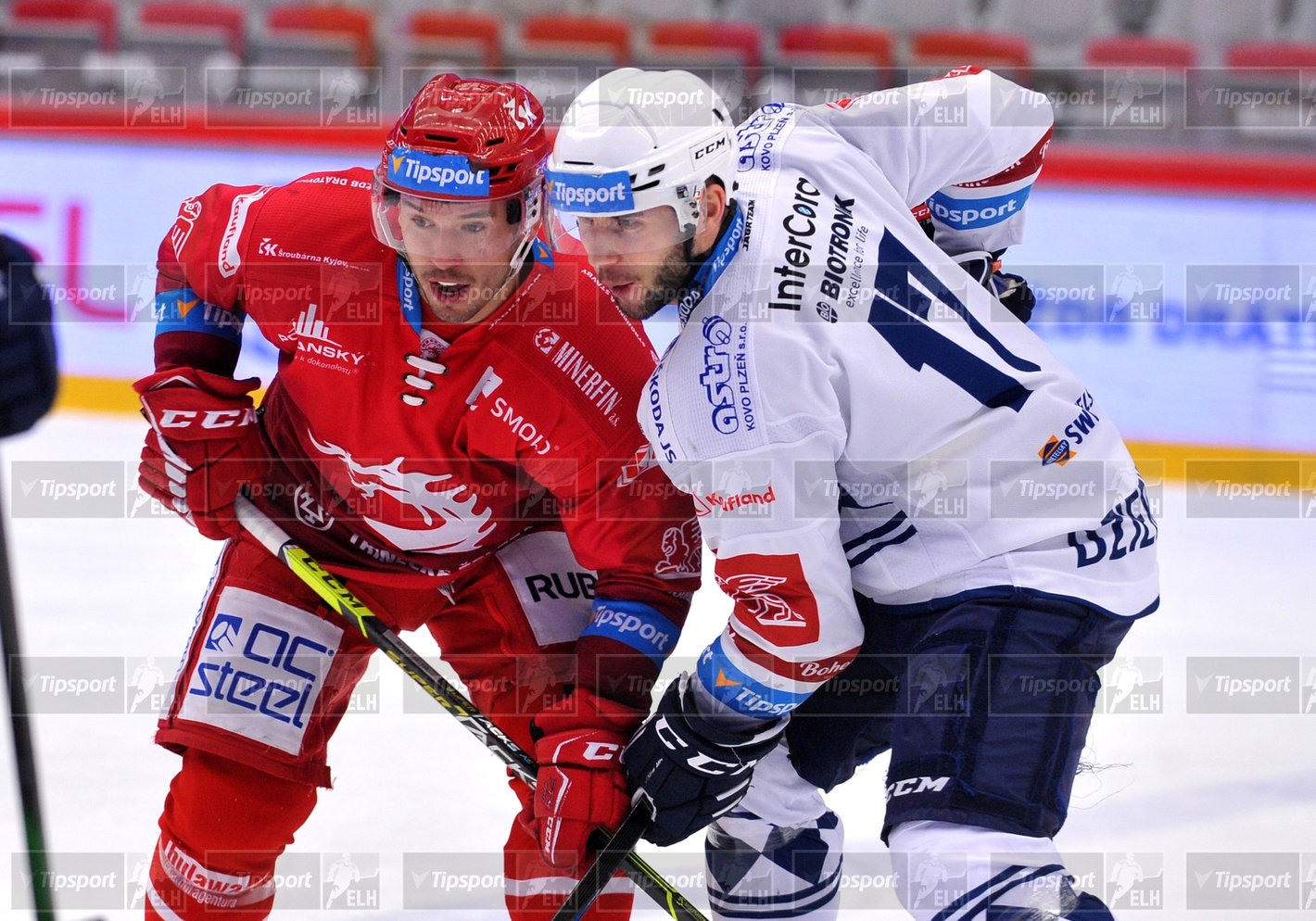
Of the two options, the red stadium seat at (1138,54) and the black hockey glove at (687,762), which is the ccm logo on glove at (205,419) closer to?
the black hockey glove at (687,762)

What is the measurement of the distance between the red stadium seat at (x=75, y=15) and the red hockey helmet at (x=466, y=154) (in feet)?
18.1

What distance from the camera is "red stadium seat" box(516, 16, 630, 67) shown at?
6.68 meters

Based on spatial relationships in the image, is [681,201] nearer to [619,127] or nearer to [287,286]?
[619,127]

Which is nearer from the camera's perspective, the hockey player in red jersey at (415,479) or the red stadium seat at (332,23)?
the hockey player in red jersey at (415,479)

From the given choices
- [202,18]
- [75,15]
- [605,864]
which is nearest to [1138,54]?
[202,18]

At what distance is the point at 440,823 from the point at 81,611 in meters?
1.50

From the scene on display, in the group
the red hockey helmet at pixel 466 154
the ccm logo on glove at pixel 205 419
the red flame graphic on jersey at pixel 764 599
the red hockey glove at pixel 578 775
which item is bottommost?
the red hockey glove at pixel 578 775

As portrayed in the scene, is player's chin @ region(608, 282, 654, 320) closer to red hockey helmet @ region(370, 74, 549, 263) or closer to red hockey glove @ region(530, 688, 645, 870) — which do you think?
red hockey helmet @ region(370, 74, 549, 263)

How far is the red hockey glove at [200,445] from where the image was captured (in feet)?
7.68

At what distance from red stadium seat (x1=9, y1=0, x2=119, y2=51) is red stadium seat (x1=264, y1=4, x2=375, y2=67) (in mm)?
757

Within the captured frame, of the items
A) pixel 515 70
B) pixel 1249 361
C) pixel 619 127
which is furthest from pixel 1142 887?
pixel 515 70

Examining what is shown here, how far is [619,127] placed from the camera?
70.2 inches

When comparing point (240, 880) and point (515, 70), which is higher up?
point (515, 70)

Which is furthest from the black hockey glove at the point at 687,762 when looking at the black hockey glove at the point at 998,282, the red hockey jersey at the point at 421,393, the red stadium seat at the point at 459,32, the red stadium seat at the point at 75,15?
the red stadium seat at the point at 75,15
